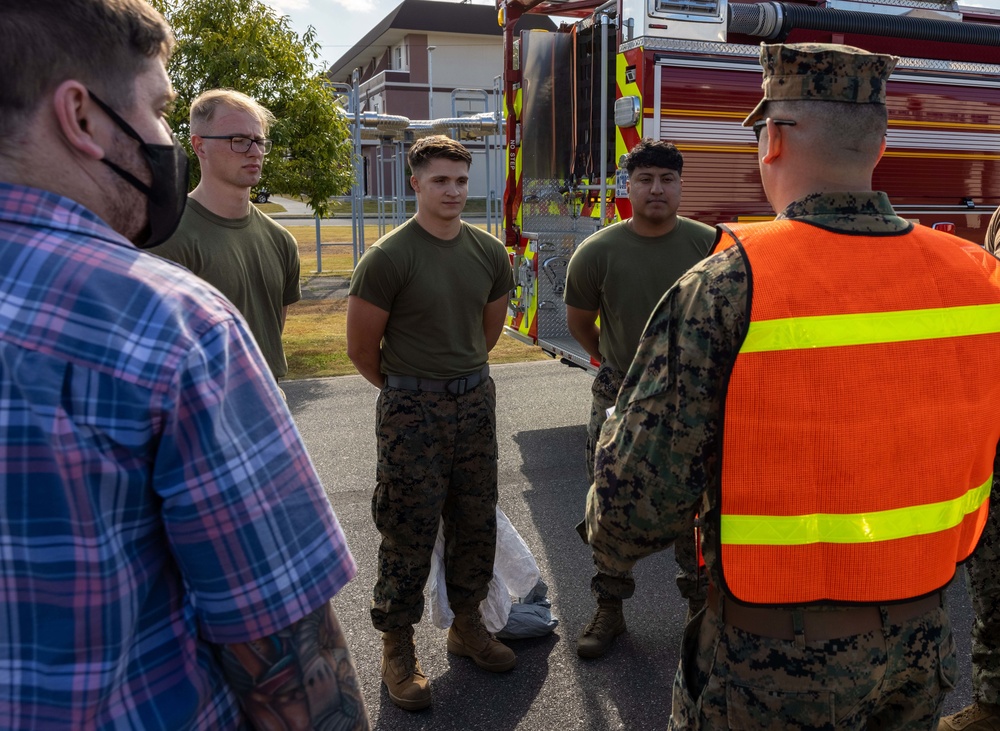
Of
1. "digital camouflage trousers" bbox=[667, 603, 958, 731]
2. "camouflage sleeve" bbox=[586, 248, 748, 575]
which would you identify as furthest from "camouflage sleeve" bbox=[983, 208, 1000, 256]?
"camouflage sleeve" bbox=[586, 248, 748, 575]

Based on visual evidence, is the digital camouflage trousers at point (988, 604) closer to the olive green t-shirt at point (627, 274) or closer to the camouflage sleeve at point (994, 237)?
the camouflage sleeve at point (994, 237)

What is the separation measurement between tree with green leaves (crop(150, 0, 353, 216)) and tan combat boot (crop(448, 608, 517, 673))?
6.27 meters

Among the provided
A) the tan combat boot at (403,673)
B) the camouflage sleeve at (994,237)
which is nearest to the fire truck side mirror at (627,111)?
the camouflage sleeve at (994,237)

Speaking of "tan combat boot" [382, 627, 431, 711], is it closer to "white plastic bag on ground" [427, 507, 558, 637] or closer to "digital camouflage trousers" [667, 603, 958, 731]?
"white plastic bag on ground" [427, 507, 558, 637]

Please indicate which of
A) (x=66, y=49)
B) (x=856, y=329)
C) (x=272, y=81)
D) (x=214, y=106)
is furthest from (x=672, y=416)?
(x=272, y=81)

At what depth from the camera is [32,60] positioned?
0.93m

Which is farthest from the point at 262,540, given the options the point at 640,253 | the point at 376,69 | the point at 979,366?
the point at 376,69

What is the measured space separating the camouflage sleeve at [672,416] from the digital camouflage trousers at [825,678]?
0.25m

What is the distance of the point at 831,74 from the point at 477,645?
94.4 inches

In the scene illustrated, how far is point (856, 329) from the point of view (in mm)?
1504

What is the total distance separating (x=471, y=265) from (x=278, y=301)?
0.78 m

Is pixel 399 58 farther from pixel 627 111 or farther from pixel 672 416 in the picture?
pixel 672 416

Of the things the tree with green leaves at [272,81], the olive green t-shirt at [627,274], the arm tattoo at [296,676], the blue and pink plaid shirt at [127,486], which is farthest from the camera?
the tree with green leaves at [272,81]

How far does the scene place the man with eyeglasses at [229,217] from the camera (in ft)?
10.1
